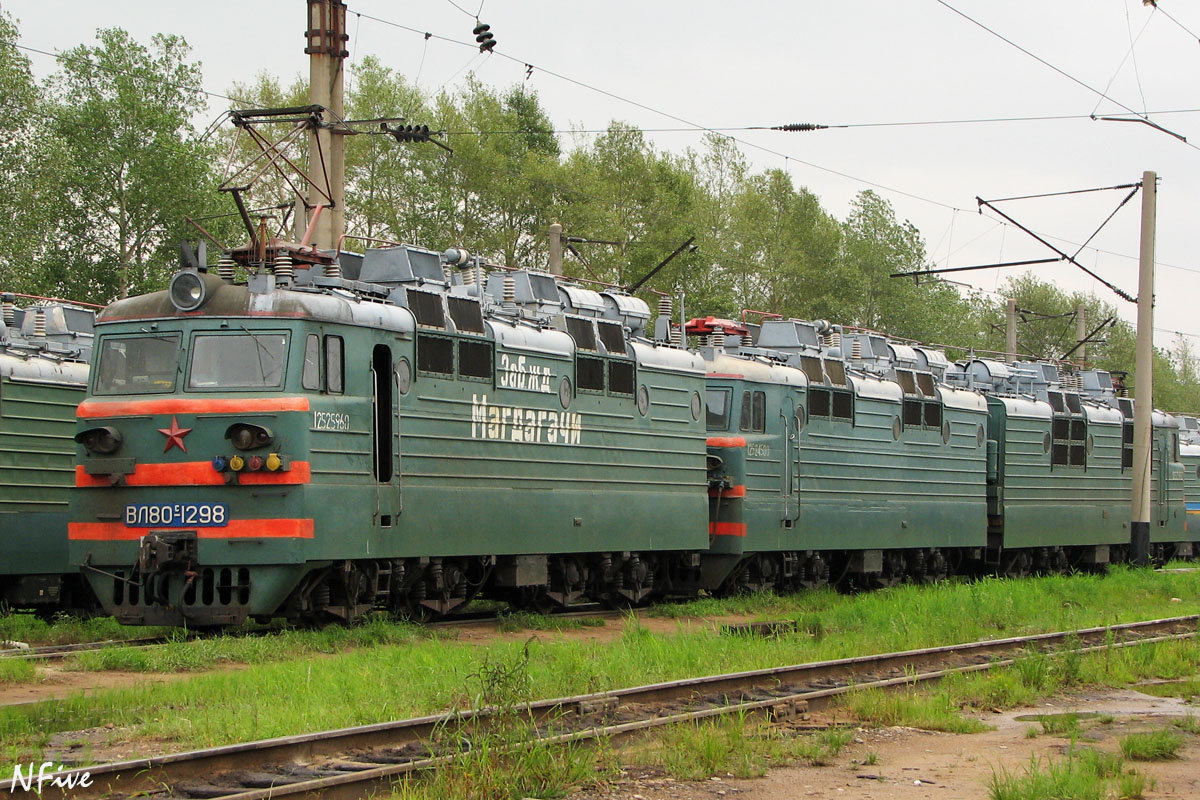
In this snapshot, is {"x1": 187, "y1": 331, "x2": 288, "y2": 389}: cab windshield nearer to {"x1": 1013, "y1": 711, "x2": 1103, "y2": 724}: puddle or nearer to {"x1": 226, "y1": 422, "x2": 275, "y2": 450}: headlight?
{"x1": 226, "y1": 422, "x2": 275, "y2": 450}: headlight

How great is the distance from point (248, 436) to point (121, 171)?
87.1 ft

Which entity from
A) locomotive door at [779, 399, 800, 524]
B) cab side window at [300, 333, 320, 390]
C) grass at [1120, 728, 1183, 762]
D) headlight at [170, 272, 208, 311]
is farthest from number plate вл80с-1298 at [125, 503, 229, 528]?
locomotive door at [779, 399, 800, 524]

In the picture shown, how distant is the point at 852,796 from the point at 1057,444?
24609 mm

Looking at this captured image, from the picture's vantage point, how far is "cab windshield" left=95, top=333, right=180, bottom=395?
52.3 ft

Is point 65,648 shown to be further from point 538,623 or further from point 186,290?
point 538,623

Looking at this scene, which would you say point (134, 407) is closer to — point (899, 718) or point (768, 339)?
point (899, 718)

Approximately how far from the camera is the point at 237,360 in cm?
1580

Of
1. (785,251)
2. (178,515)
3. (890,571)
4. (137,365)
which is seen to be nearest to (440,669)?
(178,515)

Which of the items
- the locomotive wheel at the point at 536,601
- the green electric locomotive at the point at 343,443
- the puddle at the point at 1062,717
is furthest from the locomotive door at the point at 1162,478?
the puddle at the point at 1062,717

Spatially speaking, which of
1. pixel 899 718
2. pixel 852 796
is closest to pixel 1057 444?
pixel 899 718

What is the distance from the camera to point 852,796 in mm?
9305

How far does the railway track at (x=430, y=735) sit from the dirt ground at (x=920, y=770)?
77cm

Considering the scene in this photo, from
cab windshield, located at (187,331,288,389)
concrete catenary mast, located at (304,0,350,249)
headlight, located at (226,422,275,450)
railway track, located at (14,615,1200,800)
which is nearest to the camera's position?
railway track, located at (14,615,1200,800)

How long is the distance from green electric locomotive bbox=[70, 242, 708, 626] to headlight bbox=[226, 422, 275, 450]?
0.02 m
